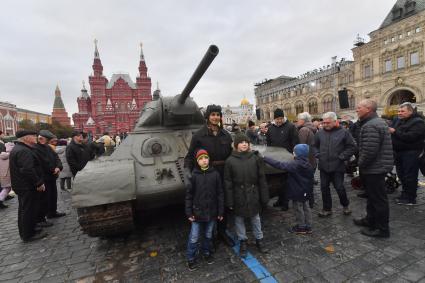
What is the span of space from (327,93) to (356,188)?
4383 cm

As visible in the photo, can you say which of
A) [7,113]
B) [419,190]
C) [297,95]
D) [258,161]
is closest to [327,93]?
[297,95]

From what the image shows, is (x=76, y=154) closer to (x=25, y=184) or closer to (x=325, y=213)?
(x=25, y=184)

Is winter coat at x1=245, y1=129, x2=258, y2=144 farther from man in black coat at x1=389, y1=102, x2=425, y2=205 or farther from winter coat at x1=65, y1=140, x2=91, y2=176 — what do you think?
winter coat at x1=65, y1=140, x2=91, y2=176

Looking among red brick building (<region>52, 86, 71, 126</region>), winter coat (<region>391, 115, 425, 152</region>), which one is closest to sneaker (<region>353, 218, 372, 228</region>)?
winter coat (<region>391, 115, 425, 152</region>)

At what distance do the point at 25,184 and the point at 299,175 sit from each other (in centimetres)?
459

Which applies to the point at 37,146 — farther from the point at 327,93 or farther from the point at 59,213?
the point at 327,93

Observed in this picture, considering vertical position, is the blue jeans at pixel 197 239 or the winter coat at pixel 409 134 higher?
the winter coat at pixel 409 134

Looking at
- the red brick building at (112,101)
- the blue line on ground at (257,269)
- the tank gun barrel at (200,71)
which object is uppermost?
the red brick building at (112,101)

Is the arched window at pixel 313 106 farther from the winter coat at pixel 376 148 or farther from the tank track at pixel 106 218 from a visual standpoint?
the tank track at pixel 106 218

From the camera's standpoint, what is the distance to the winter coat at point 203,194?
10.0 ft

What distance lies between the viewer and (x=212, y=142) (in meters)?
3.36

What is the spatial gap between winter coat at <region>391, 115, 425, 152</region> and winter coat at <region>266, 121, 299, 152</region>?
6.62 feet

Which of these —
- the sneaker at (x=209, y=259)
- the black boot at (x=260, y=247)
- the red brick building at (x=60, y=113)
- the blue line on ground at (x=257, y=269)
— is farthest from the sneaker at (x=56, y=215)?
the red brick building at (x=60, y=113)

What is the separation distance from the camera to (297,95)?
171 feet
